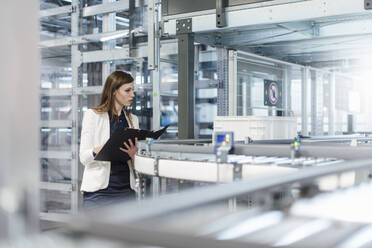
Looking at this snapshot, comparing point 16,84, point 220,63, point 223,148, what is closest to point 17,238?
point 16,84

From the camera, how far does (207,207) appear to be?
500 millimetres

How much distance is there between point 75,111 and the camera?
493cm

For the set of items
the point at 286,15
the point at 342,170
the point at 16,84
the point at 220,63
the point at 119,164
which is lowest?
the point at 119,164

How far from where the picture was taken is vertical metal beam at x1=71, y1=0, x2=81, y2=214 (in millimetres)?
4855

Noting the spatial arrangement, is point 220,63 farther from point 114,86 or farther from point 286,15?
point 114,86

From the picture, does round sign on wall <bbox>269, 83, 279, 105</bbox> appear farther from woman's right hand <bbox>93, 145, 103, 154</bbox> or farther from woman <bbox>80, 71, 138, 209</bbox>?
woman's right hand <bbox>93, 145, 103, 154</bbox>

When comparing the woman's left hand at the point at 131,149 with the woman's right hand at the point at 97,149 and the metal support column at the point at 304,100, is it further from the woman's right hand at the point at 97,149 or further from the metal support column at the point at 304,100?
the metal support column at the point at 304,100

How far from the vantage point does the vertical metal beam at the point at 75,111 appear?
15.9ft

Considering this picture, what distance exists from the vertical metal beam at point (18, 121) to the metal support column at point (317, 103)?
513cm

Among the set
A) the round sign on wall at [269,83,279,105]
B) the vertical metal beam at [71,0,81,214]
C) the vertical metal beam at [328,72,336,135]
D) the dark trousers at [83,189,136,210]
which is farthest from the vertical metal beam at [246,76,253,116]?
the vertical metal beam at [328,72,336,135]

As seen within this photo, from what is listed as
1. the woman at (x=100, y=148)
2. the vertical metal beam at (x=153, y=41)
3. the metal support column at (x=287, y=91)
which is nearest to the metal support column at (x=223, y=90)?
the vertical metal beam at (x=153, y=41)

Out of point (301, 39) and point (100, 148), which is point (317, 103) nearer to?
point (301, 39)

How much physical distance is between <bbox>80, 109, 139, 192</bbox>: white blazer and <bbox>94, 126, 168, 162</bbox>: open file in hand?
0.41 feet

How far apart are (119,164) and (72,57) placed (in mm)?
2817
